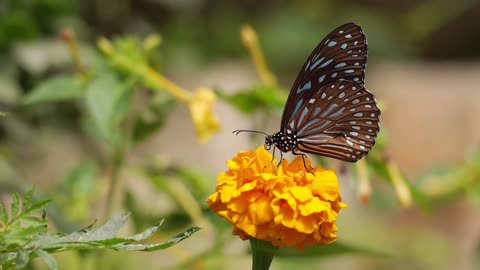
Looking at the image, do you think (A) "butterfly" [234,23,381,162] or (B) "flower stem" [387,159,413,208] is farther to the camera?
(B) "flower stem" [387,159,413,208]

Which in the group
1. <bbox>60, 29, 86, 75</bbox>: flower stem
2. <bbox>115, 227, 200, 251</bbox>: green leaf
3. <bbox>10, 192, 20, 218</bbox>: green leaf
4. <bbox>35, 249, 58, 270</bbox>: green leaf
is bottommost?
<bbox>35, 249, 58, 270</bbox>: green leaf

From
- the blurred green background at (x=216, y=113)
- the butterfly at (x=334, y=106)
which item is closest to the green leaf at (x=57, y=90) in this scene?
the blurred green background at (x=216, y=113)

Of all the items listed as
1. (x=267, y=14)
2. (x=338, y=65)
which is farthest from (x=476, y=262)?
(x=267, y=14)

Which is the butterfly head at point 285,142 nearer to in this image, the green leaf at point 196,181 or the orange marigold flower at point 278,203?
the orange marigold flower at point 278,203

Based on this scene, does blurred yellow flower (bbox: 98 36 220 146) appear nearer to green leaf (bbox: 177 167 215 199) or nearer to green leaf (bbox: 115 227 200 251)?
green leaf (bbox: 177 167 215 199)

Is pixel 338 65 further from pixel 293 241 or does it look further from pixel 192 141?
pixel 192 141

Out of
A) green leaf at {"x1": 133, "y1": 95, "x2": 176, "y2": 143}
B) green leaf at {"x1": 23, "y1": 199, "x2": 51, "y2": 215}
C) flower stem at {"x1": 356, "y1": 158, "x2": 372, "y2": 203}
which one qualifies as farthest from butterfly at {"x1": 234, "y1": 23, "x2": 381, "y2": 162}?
green leaf at {"x1": 23, "y1": 199, "x2": 51, "y2": 215}
